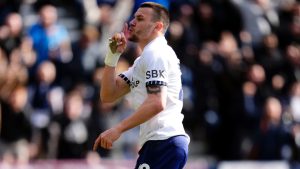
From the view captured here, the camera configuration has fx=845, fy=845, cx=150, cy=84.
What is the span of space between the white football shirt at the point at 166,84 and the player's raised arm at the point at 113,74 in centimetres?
23

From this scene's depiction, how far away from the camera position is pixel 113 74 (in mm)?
7672

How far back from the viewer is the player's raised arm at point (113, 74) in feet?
24.4

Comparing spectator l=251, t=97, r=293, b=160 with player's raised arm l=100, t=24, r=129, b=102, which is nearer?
player's raised arm l=100, t=24, r=129, b=102

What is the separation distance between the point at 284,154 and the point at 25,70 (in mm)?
4925

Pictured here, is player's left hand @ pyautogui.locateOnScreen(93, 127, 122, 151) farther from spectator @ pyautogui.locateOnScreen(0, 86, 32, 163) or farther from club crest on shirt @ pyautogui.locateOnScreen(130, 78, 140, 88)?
spectator @ pyautogui.locateOnScreen(0, 86, 32, 163)

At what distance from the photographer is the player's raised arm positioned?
24.4 feet

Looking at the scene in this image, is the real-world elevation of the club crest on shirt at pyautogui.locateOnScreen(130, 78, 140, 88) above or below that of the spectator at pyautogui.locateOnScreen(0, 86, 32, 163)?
above

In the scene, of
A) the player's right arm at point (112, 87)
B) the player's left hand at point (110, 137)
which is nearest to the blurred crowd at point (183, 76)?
the player's right arm at point (112, 87)

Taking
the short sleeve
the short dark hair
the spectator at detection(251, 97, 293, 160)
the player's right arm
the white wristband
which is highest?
the short dark hair

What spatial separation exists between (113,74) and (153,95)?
82 centimetres

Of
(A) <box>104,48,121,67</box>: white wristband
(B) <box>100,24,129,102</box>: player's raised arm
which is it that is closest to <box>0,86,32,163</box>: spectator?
(B) <box>100,24,129,102</box>: player's raised arm

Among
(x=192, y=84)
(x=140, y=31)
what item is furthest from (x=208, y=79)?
(x=140, y=31)

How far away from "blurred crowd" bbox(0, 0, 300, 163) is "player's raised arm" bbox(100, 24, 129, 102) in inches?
249

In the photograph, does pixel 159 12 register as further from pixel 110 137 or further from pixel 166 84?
pixel 110 137
